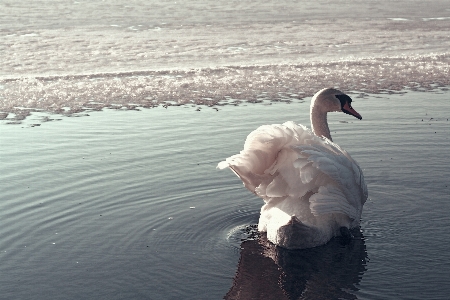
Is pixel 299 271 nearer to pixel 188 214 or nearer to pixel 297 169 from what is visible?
pixel 297 169

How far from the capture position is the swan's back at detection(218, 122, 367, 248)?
20.5 ft

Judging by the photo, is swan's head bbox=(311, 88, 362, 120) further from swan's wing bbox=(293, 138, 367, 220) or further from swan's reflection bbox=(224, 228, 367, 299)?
swan's reflection bbox=(224, 228, 367, 299)

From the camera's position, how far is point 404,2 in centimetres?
2973

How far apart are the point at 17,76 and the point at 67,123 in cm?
438

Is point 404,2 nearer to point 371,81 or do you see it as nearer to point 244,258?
point 371,81

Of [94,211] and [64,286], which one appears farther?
[94,211]

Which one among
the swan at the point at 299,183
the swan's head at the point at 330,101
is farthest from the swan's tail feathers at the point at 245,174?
the swan's head at the point at 330,101

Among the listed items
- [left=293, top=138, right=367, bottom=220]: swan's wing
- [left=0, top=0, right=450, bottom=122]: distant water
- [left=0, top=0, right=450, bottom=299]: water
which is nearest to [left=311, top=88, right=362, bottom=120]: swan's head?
[left=0, top=0, right=450, bottom=299]: water

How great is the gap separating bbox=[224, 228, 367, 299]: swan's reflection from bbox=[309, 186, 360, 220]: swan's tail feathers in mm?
311

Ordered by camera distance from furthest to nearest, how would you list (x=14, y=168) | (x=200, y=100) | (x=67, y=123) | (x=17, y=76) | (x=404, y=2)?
(x=404, y=2)
(x=17, y=76)
(x=200, y=100)
(x=67, y=123)
(x=14, y=168)

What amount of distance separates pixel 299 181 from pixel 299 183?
17 mm

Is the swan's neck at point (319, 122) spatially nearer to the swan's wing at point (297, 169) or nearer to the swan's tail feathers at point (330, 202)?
the swan's wing at point (297, 169)

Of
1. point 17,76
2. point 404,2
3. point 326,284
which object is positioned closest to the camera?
point 326,284

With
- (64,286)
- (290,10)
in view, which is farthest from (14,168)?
(290,10)
